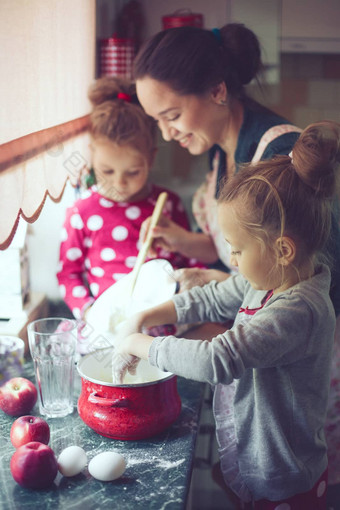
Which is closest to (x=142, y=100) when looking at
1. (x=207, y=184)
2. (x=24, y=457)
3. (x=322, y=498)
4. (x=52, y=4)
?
(x=52, y=4)

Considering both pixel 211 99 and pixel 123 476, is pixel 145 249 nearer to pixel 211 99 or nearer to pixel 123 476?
pixel 211 99

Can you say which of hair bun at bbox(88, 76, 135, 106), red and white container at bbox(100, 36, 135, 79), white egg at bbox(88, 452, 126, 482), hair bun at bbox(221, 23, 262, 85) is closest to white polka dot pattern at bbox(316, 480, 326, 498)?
white egg at bbox(88, 452, 126, 482)

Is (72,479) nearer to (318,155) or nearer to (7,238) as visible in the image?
(7,238)

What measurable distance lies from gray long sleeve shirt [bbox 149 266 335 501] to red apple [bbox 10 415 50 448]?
0.24 meters

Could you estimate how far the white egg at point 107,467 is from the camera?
3.03 feet

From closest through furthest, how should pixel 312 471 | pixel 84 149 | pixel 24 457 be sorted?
1. pixel 24 457
2. pixel 312 471
3. pixel 84 149

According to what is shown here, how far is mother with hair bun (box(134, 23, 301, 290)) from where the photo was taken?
128 cm

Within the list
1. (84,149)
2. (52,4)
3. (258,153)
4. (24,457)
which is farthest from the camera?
(84,149)

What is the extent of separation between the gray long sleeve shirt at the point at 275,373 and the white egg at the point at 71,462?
20cm

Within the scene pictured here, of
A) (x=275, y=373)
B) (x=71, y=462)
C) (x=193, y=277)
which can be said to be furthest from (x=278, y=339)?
(x=193, y=277)

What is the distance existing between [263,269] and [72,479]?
47 cm

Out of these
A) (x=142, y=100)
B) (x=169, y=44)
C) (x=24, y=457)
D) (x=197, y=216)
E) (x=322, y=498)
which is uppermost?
(x=169, y=44)

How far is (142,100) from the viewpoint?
4.39 feet

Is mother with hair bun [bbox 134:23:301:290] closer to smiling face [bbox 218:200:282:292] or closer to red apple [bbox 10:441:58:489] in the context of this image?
smiling face [bbox 218:200:282:292]
